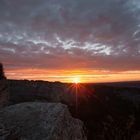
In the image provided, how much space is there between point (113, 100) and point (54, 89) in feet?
48.2

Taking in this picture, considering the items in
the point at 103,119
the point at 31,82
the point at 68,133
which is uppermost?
the point at 31,82

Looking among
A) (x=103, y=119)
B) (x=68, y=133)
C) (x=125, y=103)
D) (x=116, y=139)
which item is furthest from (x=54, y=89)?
(x=68, y=133)

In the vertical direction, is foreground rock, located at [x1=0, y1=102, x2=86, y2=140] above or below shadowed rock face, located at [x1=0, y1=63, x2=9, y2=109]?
below

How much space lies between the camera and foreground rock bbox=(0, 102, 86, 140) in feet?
11.5

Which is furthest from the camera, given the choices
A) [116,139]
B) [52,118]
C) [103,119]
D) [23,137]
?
[103,119]

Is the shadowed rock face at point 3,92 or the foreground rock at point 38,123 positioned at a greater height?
the shadowed rock face at point 3,92

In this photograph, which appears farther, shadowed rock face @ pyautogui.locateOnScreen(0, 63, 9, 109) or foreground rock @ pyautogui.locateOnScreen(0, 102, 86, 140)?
shadowed rock face @ pyautogui.locateOnScreen(0, 63, 9, 109)

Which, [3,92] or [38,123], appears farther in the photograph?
[3,92]

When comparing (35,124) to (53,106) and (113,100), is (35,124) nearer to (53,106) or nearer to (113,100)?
(53,106)

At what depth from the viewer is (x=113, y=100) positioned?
118ft

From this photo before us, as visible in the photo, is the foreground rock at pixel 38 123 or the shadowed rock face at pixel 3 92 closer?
the foreground rock at pixel 38 123

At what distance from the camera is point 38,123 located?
375 cm

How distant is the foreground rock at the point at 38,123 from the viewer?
138 inches

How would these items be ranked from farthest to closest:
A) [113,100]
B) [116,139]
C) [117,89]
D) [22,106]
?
1. [117,89]
2. [113,100]
3. [116,139]
4. [22,106]
